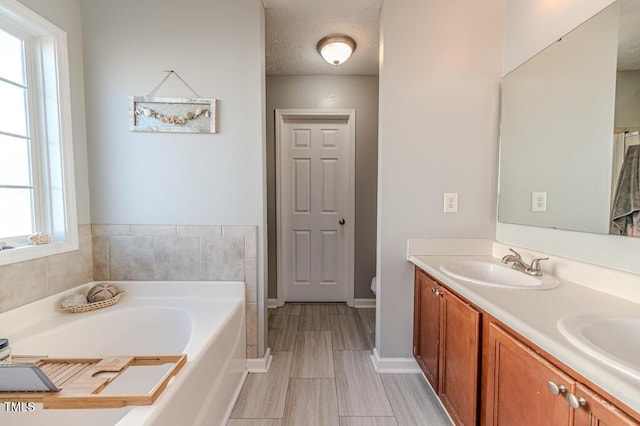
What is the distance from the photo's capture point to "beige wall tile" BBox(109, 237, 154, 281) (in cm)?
182

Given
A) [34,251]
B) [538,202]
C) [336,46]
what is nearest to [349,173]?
[336,46]

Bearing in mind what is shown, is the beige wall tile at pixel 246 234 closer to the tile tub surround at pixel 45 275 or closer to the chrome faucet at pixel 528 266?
the tile tub surround at pixel 45 275

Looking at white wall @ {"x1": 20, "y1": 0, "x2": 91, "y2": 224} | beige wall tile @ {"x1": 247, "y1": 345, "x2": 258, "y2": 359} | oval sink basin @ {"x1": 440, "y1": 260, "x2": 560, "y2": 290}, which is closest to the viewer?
oval sink basin @ {"x1": 440, "y1": 260, "x2": 560, "y2": 290}

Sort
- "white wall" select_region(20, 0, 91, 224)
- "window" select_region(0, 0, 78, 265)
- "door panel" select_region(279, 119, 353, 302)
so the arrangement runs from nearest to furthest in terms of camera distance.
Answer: "window" select_region(0, 0, 78, 265) → "white wall" select_region(20, 0, 91, 224) → "door panel" select_region(279, 119, 353, 302)

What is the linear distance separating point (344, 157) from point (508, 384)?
7.72ft

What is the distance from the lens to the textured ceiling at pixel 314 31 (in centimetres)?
185

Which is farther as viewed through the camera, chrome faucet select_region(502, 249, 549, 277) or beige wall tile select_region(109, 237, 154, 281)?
beige wall tile select_region(109, 237, 154, 281)

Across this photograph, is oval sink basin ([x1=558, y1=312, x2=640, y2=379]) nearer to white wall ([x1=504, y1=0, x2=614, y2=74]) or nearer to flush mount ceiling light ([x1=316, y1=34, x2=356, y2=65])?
white wall ([x1=504, y1=0, x2=614, y2=74])

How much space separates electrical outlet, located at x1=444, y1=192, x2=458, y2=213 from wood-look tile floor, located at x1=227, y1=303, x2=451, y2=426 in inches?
46.2

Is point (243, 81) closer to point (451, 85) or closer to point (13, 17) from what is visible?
point (13, 17)

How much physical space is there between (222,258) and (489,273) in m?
1.73

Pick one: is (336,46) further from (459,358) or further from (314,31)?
(459,358)

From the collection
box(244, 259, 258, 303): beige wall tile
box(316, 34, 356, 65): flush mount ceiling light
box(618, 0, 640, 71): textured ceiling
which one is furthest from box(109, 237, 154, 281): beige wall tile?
box(618, 0, 640, 71): textured ceiling

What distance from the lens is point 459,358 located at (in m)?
1.23
